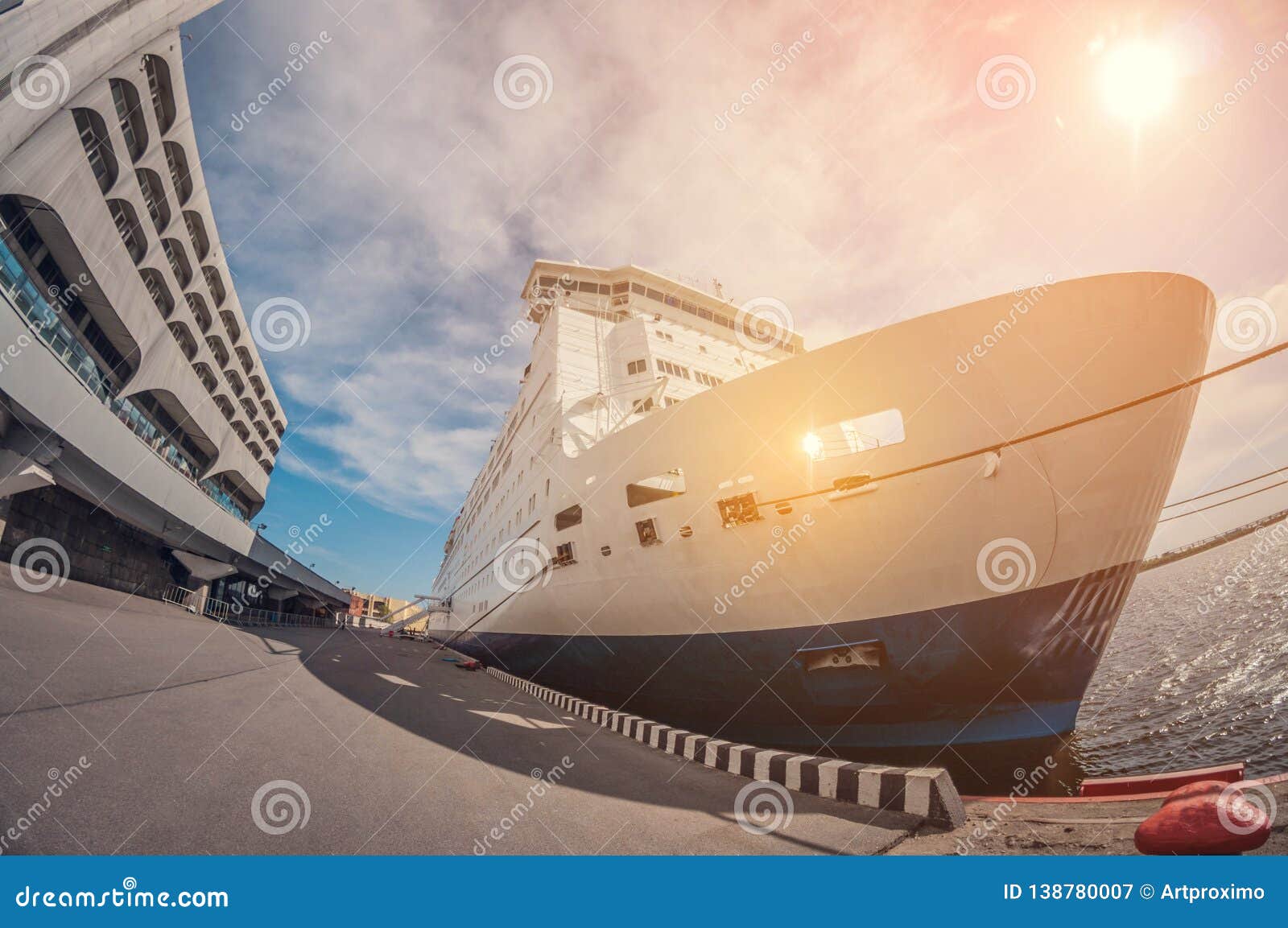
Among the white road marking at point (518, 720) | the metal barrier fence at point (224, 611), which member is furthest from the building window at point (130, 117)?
the white road marking at point (518, 720)

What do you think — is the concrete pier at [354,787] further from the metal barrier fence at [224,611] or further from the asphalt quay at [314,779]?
the metal barrier fence at [224,611]

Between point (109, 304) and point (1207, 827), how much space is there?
26320 mm

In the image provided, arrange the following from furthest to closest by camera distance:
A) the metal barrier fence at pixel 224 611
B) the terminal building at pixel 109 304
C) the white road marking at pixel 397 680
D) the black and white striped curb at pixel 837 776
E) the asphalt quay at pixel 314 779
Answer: the metal barrier fence at pixel 224 611 → the terminal building at pixel 109 304 → the white road marking at pixel 397 680 → the black and white striped curb at pixel 837 776 → the asphalt quay at pixel 314 779

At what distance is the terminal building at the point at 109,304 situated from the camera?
11914 millimetres

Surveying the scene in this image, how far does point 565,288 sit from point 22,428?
15184 millimetres

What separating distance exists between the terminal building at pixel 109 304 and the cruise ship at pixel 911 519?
14838 mm

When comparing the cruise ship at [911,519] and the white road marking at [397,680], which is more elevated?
the cruise ship at [911,519]

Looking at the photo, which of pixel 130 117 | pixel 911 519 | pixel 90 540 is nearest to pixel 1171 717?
pixel 911 519

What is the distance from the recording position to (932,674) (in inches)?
270

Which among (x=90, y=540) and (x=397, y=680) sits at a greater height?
(x=90, y=540)

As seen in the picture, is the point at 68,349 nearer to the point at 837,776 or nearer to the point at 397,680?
the point at 397,680

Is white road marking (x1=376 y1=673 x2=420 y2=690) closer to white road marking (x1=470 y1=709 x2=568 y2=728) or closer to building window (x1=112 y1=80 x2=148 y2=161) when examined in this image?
white road marking (x1=470 y1=709 x2=568 y2=728)

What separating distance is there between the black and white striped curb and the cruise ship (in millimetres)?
1776

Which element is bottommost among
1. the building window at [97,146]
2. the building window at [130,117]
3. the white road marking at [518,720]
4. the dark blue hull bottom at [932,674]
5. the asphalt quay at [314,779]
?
the asphalt quay at [314,779]
